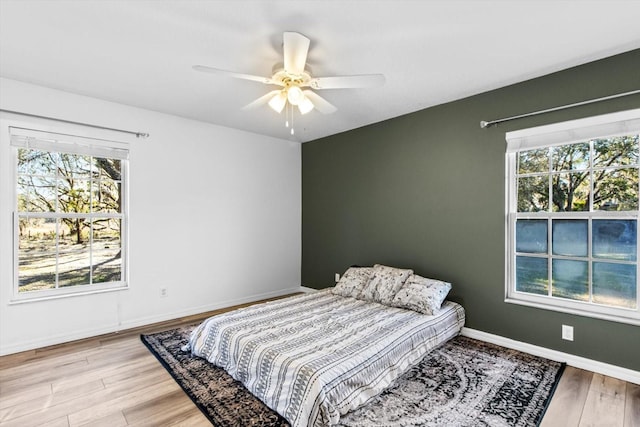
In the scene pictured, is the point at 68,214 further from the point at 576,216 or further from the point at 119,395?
the point at 576,216

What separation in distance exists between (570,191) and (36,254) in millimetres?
5050

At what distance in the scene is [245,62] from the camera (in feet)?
8.36

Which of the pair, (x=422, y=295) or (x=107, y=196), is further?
(x=107, y=196)

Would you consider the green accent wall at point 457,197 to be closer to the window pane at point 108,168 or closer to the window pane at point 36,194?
the window pane at point 108,168

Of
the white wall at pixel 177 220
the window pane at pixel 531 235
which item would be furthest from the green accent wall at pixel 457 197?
the white wall at pixel 177 220

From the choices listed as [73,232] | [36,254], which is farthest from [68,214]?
[36,254]

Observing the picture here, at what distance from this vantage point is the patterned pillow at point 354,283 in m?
3.54

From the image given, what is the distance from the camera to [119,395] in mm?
2232

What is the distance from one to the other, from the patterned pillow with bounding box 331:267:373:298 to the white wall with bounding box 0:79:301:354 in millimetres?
1536

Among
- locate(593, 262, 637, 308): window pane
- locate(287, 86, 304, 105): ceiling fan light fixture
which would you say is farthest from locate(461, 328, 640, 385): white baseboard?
locate(287, 86, 304, 105): ceiling fan light fixture

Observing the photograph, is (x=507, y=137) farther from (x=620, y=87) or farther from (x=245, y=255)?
(x=245, y=255)

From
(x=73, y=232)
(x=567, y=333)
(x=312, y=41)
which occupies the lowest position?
(x=567, y=333)

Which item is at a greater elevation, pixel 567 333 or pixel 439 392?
pixel 567 333

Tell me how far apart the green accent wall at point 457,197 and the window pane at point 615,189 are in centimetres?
51
